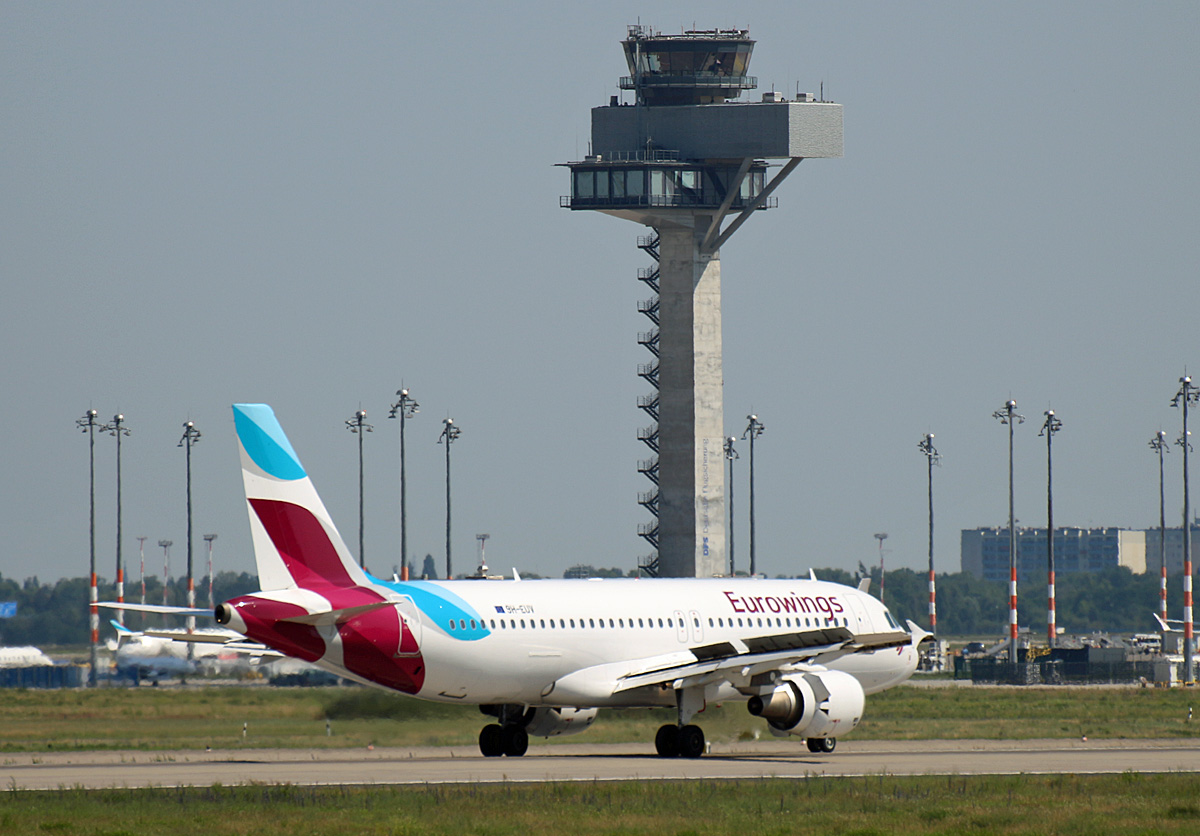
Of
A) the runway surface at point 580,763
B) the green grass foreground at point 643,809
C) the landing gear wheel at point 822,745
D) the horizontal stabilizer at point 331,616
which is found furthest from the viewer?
the landing gear wheel at point 822,745

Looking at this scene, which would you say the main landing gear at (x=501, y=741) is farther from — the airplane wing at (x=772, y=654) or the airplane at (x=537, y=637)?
the airplane wing at (x=772, y=654)

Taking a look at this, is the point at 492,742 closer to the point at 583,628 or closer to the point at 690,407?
the point at 583,628

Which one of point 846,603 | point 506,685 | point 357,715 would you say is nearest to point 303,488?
point 506,685

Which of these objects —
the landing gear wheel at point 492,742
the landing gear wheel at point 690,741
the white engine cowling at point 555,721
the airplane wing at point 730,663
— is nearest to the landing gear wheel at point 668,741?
the landing gear wheel at point 690,741

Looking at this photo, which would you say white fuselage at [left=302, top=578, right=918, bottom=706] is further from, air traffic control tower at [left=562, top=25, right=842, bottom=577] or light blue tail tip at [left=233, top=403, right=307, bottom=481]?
air traffic control tower at [left=562, top=25, right=842, bottom=577]

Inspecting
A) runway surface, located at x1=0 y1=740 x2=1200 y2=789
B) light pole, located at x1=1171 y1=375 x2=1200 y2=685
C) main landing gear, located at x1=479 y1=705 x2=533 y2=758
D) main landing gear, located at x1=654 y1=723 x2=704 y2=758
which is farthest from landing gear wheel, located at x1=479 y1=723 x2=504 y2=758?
light pole, located at x1=1171 y1=375 x2=1200 y2=685

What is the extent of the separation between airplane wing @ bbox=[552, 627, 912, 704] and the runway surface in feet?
5.35

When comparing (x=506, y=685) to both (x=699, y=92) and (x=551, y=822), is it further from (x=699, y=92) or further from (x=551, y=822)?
(x=699, y=92)

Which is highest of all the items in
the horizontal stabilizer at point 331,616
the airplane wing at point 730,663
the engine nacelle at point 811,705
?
the horizontal stabilizer at point 331,616

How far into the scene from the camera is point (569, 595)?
4406 cm

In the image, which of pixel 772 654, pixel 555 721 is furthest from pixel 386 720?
pixel 772 654

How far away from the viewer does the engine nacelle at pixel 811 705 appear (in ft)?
142

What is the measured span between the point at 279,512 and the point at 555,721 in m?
8.78

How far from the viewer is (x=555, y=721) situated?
44.9 m
